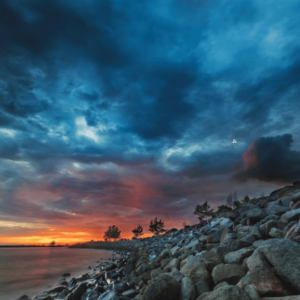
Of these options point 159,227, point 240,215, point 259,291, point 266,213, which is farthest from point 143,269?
point 159,227

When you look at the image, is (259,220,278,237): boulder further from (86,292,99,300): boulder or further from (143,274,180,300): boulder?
(86,292,99,300): boulder

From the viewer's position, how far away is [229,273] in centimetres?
563

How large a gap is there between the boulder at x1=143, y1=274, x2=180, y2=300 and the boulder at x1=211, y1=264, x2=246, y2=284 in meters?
1.26

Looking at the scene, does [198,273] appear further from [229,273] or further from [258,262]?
[258,262]

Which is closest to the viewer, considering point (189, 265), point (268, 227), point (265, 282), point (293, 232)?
point (265, 282)

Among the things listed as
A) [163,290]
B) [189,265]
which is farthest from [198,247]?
[163,290]

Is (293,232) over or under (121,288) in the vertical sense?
over

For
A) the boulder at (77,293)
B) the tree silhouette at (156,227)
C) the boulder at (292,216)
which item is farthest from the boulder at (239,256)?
the tree silhouette at (156,227)

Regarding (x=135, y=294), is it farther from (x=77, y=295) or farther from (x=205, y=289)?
(x=205, y=289)

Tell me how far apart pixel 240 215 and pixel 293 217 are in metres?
4.78

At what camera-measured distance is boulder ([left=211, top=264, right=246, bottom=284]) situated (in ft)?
18.1

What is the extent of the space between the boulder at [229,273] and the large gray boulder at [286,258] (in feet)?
3.10

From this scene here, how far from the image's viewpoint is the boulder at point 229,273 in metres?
5.50

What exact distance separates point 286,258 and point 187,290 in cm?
287
